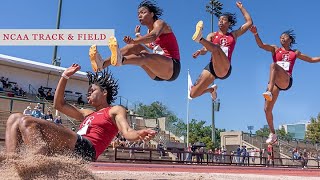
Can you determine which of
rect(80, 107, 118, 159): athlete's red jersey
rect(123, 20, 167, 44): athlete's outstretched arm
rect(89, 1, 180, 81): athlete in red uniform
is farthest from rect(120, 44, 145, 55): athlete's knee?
rect(80, 107, 118, 159): athlete's red jersey

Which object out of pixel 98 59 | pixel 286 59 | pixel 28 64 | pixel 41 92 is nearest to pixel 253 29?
pixel 286 59

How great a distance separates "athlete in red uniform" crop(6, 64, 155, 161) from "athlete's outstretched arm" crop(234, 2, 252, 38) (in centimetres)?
388

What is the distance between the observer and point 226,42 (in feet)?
27.2

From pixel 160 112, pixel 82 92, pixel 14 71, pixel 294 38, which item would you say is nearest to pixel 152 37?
pixel 294 38

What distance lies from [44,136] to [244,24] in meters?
5.50

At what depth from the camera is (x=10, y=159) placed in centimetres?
385

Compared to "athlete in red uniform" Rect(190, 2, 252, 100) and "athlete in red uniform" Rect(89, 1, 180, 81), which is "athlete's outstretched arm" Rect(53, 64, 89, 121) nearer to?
"athlete in red uniform" Rect(89, 1, 180, 81)

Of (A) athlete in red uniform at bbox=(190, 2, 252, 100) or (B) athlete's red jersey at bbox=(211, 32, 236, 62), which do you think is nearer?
(A) athlete in red uniform at bbox=(190, 2, 252, 100)

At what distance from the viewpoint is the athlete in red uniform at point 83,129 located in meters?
4.04

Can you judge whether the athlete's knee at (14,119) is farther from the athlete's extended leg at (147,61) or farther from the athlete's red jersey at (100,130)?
the athlete's extended leg at (147,61)

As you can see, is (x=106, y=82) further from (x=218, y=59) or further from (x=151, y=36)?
(x=218, y=59)

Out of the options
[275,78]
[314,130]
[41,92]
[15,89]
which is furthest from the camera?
[314,130]

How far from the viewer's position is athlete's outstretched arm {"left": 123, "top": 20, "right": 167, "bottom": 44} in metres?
5.87

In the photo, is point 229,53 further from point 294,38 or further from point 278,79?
point 294,38
